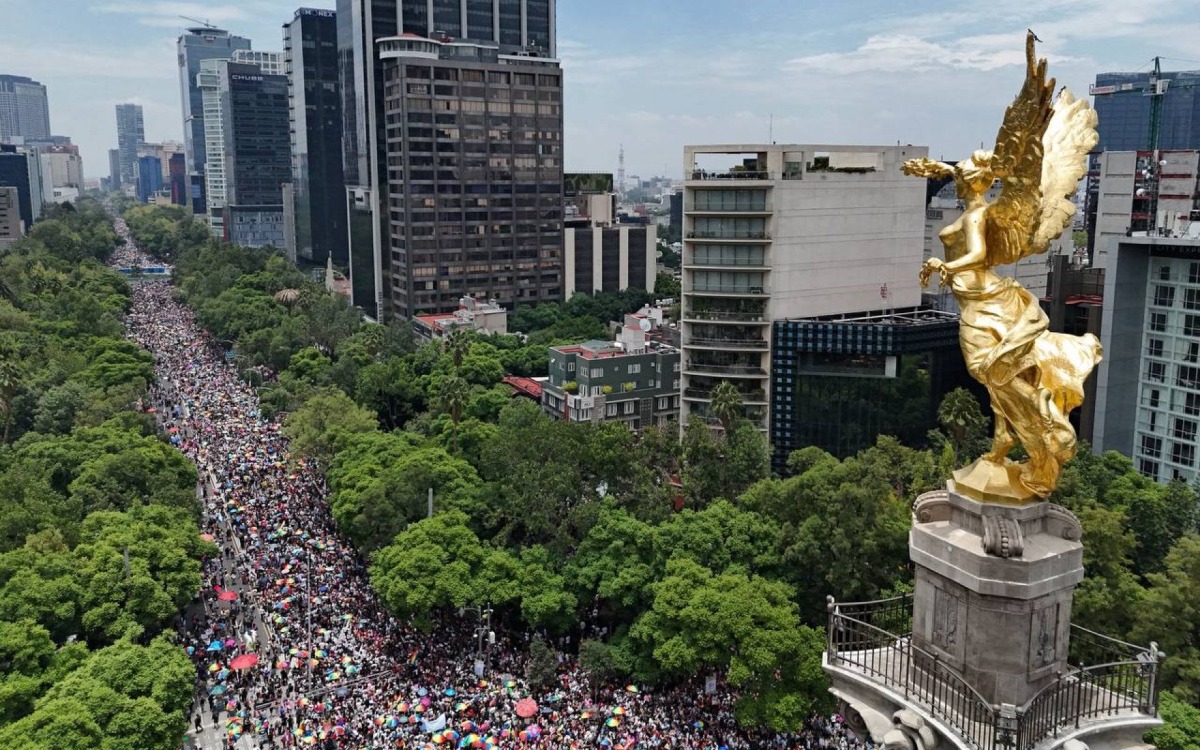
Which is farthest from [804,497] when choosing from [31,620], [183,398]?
[183,398]

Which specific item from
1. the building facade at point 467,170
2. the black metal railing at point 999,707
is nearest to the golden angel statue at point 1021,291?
the black metal railing at point 999,707

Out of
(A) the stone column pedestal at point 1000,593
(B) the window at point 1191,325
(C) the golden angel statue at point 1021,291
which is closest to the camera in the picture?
(A) the stone column pedestal at point 1000,593

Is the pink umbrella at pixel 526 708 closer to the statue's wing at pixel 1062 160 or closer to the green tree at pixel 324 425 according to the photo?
the statue's wing at pixel 1062 160

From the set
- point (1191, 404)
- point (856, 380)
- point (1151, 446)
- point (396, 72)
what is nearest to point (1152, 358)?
point (1191, 404)

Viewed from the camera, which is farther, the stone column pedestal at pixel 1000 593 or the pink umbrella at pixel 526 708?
the pink umbrella at pixel 526 708

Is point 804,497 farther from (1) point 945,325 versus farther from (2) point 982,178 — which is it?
(2) point 982,178

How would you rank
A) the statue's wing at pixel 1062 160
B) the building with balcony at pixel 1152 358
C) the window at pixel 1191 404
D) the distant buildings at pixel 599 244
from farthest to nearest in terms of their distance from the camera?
the distant buildings at pixel 599 244 → the building with balcony at pixel 1152 358 → the window at pixel 1191 404 → the statue's wing at pixel 1062 160
